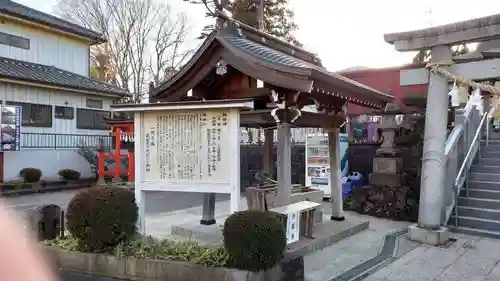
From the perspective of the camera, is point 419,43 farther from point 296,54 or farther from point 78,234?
point 78,234

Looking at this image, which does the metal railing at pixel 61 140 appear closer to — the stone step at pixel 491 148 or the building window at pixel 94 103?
the building window at pixel 94 103

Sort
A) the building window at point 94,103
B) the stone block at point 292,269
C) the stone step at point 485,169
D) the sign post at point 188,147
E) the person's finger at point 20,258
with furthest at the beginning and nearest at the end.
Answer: the building window at point 94,103 < the stone step at point 485,169 < the sign post at point 188,147 < the person's finger at point 20,258 < the stone block at point 292,269

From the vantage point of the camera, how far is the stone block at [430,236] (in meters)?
8.54

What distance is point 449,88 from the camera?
→ 9.00 metres

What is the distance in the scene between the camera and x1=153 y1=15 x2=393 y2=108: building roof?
23.1 ft

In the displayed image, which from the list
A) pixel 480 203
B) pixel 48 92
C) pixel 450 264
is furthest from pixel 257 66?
pixel 48 92

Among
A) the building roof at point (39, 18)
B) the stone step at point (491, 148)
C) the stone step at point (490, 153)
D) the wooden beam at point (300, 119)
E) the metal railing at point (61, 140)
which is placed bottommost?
the stone step at point (490, 153)

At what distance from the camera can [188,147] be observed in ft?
24.0

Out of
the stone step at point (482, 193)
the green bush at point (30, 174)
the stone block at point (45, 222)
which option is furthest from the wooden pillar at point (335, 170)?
the green bush at point (30, 174)

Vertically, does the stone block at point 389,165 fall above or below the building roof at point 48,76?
below

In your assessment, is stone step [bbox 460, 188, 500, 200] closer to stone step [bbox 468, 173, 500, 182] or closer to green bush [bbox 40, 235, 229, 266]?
stone step [bbox 468, 173, 500, 182]

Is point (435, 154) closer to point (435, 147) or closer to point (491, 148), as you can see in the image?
point (435, 147)

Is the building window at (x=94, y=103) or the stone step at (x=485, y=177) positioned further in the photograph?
the building window at (x=94, y=103)

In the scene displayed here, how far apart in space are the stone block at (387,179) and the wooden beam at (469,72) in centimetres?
341
